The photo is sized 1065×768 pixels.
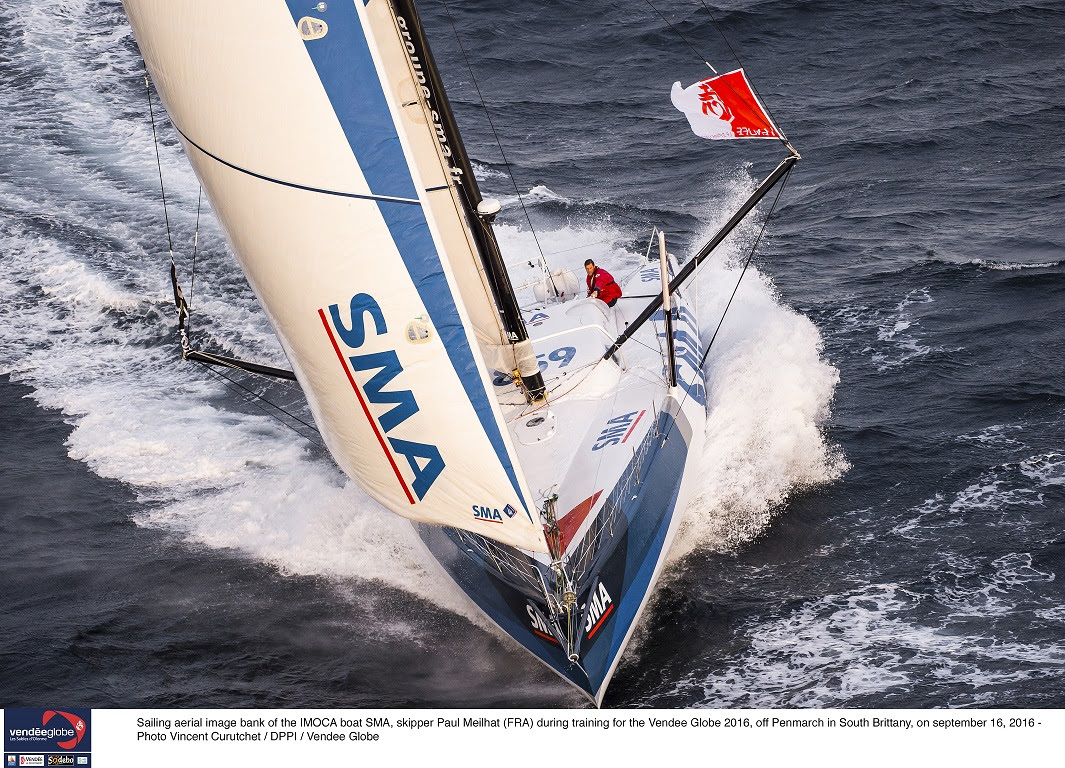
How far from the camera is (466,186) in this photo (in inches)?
379

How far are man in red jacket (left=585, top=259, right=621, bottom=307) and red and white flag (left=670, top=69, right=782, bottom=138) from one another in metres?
1.90

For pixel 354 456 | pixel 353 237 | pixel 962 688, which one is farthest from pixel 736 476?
pixel 353 237

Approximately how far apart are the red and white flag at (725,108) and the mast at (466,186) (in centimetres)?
271

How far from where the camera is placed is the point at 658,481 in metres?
10.3

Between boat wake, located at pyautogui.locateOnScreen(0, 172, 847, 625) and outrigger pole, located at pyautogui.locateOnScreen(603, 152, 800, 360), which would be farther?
outrigger pole, located at pyautogui.locateOnScreen(603, 152, 800, 360)

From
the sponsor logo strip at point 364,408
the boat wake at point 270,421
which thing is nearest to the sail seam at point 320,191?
the sponsor logo strip at point 364,408

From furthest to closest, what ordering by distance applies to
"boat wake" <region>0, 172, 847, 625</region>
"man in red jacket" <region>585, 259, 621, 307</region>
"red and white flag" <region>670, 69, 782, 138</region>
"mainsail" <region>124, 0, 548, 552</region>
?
"man in red jacket" <region>585, 259, 621, 307</region> → "red and white flag" <region>670, 69, 782, 138</region> → "boat wake" <region>0, 172, 847, 625</region> → "mainsail" <region>124, 0, 548, 552</region>

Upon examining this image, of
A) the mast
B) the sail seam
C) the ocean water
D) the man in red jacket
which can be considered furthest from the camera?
the man in red jacket

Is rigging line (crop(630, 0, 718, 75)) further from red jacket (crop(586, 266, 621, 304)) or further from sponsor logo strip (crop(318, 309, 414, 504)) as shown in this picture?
sponsor logo strip (crop(318, 309, 414, 504))

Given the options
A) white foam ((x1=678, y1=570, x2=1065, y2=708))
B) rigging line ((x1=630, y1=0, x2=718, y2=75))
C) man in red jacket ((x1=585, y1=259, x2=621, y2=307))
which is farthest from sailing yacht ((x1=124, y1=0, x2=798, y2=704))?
rigging line ((x1=630, y1=0, x2=718, y2=75))

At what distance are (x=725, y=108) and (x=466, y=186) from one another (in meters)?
3.30

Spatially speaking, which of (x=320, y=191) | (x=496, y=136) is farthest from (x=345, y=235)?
(x=496, y=136)
